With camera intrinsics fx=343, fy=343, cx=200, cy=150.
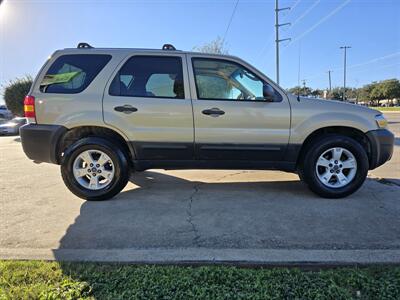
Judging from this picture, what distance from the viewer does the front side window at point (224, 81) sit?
4699 mm

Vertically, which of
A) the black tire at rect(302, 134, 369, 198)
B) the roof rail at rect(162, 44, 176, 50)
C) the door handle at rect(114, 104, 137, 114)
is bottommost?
the black tire at rect(302, 134, 369, 198)

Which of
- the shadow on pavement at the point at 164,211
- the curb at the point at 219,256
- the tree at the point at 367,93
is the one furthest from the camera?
the tree at the point at 367,93

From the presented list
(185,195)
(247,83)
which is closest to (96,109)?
(185,195)

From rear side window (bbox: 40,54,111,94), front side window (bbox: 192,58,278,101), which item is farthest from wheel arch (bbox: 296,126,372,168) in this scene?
rear side window (bbox: 40,54,111,94)

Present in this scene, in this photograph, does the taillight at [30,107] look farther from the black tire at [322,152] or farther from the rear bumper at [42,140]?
the black tire at [322,152]

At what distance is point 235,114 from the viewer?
4.62 m

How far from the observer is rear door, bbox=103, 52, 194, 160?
15.2 feet

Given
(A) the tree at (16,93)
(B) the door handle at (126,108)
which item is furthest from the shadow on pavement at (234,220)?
(A) the tree at (16,93)

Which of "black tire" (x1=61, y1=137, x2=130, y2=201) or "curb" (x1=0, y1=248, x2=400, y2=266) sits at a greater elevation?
"black tire" (x1=61, y1=137, x2=130, y2=201)

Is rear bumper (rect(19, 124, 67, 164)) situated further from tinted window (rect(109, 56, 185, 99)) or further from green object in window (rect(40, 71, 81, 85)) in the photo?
tinted window (rect(109, 56, 185, 99))

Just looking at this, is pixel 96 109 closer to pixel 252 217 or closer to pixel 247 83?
pixel 247 83

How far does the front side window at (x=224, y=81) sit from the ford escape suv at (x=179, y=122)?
14 millimetres

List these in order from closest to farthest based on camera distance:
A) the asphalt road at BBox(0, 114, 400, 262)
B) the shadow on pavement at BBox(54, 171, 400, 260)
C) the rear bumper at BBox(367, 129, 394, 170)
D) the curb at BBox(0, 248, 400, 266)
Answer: the curb at BBox(0, 248, 400, 266) → the asphalt road at BBox(0, 114, 400, 262) → the shadow on pavement at BBox(54, 171, 400, 260) → the rear bumper at BBox(367, 129, 394, 170)

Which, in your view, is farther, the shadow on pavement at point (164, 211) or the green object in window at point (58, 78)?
the green object in window at point (58, 78)
